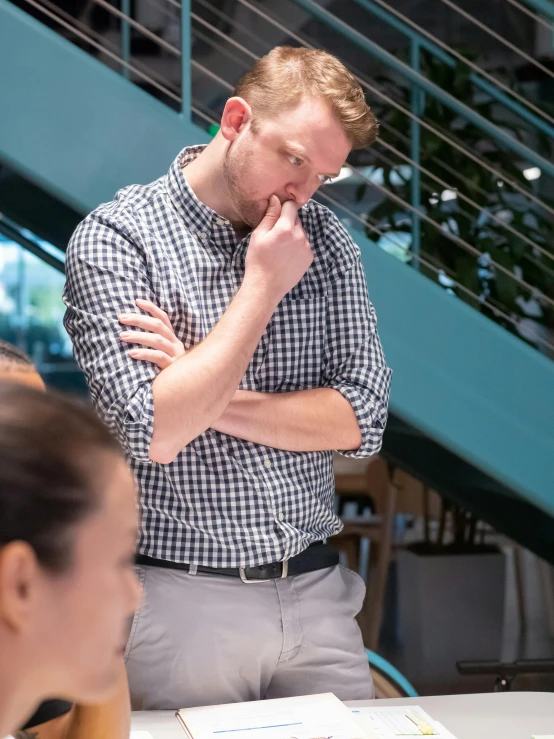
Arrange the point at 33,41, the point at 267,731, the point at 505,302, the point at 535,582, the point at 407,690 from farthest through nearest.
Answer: the point at 535,582
the point at 505,302
the point at 407,690
the point at 33,41
the point at 267,731

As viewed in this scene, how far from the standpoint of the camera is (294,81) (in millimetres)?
1644

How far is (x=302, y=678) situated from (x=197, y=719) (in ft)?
0.80

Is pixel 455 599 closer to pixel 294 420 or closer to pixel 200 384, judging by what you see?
pixel 294 420

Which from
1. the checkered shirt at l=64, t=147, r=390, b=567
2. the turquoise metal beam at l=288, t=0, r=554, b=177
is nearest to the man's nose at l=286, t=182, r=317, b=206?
the checkered shirt at l=64, t=147, r=390, b=567

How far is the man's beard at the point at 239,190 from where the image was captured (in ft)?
5.39

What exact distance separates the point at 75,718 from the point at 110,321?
0.66 m

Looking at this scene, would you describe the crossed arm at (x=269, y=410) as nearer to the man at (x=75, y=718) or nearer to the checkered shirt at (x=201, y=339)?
the checkered shirt at (x=201, y=339)

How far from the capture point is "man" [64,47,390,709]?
1.52 meters

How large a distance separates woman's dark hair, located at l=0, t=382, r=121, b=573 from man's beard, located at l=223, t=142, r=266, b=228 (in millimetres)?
1085

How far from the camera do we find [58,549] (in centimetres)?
60

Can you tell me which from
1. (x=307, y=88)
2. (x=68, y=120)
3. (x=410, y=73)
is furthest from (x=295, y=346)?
(x=410, y=73)

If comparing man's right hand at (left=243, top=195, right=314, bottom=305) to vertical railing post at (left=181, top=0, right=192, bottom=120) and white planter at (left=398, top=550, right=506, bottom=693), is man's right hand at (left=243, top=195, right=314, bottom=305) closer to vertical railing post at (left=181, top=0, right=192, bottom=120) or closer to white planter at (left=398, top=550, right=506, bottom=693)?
vertical railing post at (left=181, top=0, right=192, bottom=120)

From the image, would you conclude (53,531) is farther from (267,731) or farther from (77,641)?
(267,731)

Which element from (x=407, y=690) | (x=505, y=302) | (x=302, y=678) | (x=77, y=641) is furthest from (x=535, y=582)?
(x=77, y=641)
